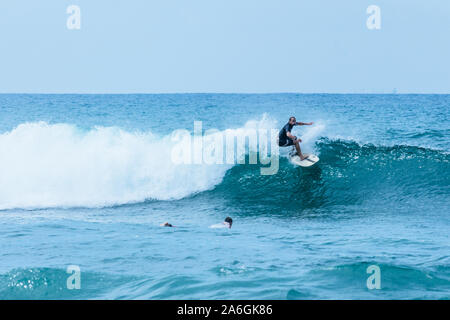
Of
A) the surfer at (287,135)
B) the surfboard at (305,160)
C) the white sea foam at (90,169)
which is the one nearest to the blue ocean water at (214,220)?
the white sea foam at (90,169)

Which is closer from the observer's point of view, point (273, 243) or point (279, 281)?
point (279, 281)

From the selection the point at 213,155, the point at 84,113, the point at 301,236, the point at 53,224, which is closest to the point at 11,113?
the point at 84,113

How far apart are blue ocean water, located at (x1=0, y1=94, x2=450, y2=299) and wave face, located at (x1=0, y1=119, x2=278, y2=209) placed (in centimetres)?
6

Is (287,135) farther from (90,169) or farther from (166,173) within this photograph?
(90,169)

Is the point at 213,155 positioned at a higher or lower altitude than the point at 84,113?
lower

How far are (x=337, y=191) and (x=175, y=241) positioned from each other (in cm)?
663

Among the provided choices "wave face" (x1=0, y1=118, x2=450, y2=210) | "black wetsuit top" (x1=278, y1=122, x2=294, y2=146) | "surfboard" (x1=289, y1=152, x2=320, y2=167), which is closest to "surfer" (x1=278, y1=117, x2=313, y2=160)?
"black wetsuit top" (x1=278, y1=122, x2=294, y2=146)

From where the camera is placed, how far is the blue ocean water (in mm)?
7254

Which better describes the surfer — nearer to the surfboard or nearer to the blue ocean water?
the surfboard

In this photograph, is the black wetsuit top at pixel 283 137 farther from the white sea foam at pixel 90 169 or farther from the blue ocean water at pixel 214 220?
the white sea foam at pixel 90 169

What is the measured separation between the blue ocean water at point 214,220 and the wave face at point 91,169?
0.06 metres

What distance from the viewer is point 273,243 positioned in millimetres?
9719

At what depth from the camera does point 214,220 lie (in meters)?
12.9
